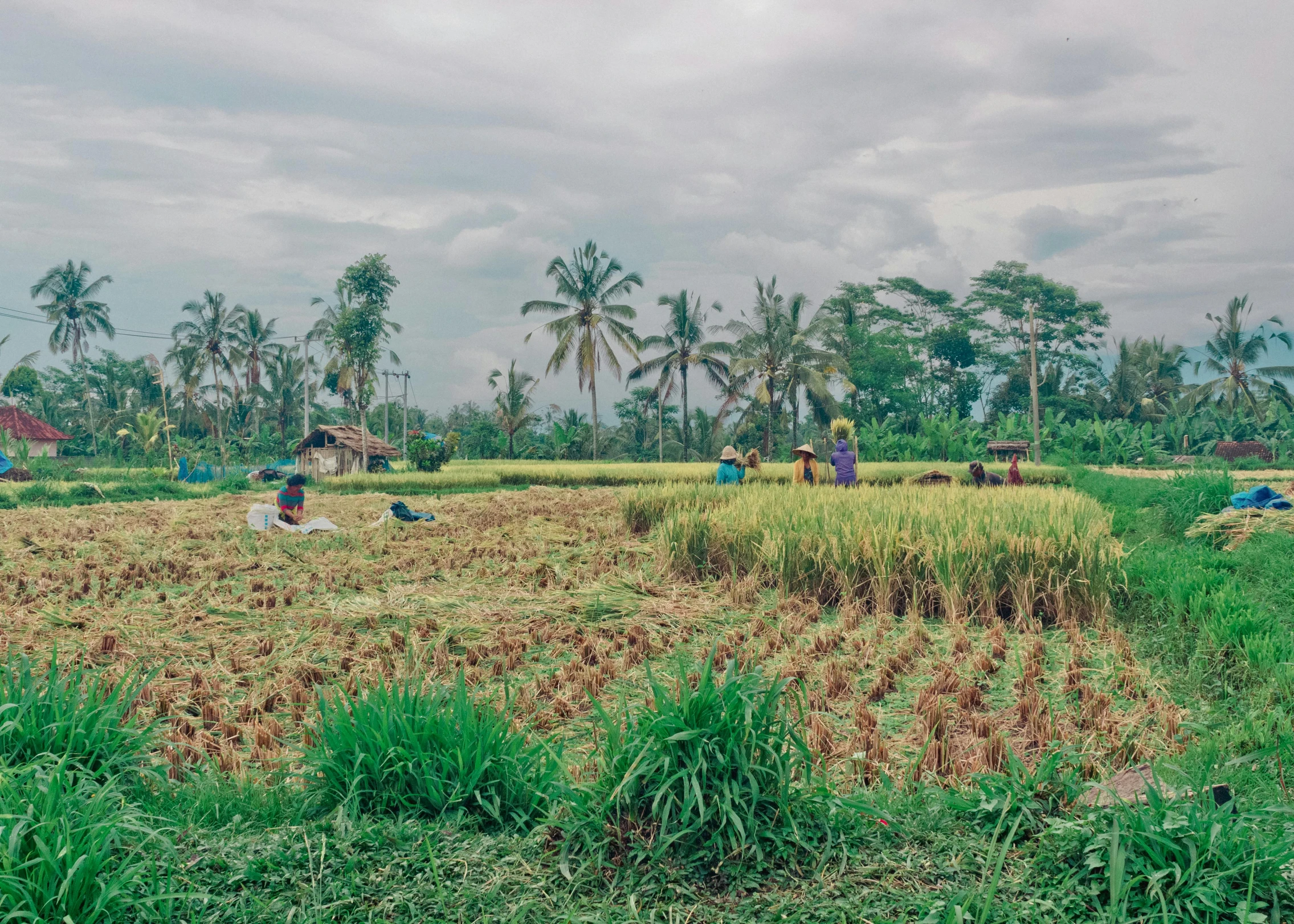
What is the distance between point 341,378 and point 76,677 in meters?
28.2

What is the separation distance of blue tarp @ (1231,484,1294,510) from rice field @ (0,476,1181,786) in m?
1.40

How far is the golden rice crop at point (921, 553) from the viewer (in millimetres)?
5797

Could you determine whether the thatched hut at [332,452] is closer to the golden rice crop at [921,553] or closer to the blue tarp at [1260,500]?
the golden rice crop at [921,553]

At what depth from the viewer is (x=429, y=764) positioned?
2.58 m

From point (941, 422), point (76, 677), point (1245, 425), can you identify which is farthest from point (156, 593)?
point (1245, 425)

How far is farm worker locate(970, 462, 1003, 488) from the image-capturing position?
1328 centimetres

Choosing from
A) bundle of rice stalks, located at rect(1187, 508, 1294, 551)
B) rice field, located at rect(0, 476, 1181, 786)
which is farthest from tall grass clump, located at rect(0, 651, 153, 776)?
bundle of rice stalks, located at rect(1187, 508, 1294, 551)

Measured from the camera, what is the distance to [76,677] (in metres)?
3.19

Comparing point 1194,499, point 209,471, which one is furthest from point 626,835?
point 209,471

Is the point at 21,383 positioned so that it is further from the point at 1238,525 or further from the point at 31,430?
the point at 1238,525

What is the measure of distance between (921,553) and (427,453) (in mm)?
19366

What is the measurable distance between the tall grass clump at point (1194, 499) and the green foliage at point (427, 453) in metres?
18.5

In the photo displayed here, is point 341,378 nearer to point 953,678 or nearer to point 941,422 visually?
point 941,422

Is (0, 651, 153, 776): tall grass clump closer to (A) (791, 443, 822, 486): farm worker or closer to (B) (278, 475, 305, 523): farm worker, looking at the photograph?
(B) (278, 475, 305, 523): farm worker
